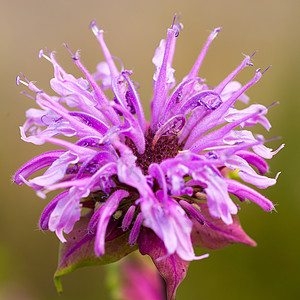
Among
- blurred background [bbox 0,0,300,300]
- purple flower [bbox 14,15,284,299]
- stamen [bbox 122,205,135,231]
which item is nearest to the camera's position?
purple flower [bbox 14,15,284,299]

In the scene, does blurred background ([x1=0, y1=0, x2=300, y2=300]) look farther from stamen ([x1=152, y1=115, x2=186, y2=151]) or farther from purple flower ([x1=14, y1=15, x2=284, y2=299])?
stamen ([x1=152, y1=115, x2=186, y2=151])

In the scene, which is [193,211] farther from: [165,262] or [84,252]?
[84,252]

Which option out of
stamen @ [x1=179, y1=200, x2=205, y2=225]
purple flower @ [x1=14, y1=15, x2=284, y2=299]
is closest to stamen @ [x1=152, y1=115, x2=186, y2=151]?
purple flower @ [x1=14, y1=15, x2=284, y2=299]

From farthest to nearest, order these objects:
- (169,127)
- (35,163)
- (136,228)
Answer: (169,127) → (35,163) → (136,228)

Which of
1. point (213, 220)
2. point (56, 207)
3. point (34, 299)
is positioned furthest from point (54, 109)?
point (34, 299)

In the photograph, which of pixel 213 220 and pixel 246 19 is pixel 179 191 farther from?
pixel 246 19

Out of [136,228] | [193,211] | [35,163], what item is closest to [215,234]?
[193,211]

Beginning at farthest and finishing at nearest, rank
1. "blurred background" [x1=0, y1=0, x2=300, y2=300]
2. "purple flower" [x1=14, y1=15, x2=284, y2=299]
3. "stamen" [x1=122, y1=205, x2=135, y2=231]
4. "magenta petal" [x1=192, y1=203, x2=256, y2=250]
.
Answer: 1. "blurred background" [x1=0, y1=0, x2=300, y2=300]
2. "magenta petal" [x1=192, y1=203, x2=256, y2=250]
3. "stamen" [x1=122, y1=205, x2=135, y2=231]
4. "purple flower" [x1=14, y1=15, x2=284, y2=299]

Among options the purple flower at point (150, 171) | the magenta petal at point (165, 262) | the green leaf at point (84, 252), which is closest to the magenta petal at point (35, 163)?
the purple flower at point (150, 171)
